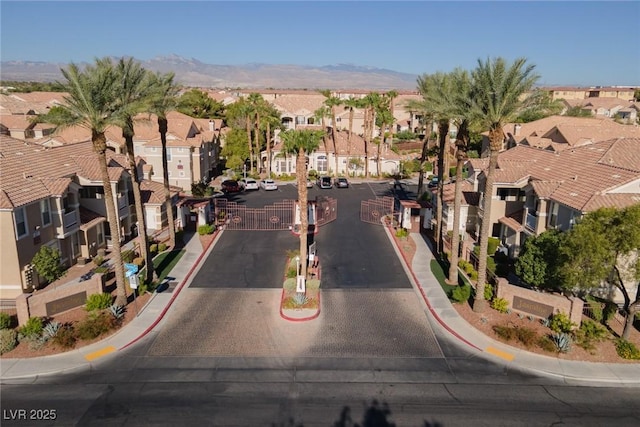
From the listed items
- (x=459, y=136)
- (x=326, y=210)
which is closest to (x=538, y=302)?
(x=459, y=136)

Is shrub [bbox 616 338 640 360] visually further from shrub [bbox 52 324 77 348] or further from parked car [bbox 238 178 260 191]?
parked car [bbox 238 178 260 191]

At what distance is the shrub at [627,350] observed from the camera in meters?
20.9

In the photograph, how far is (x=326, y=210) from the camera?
46281mm

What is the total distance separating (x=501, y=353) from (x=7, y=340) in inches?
899

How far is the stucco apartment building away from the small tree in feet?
2.55

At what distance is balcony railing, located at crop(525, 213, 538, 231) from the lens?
30378mm

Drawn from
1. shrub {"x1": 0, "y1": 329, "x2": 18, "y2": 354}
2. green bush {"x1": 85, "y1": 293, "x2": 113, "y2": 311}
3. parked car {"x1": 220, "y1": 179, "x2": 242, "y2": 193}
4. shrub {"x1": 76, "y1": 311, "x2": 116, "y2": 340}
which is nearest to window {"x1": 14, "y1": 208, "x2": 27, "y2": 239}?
green bush {"x1": 85, "y1": 293, "x2": 113, "y2": 311}

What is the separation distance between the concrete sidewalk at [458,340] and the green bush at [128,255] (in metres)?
5.25

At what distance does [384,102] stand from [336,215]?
27.7 m

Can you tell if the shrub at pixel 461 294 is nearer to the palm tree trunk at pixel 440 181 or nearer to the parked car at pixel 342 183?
the palm tree trunk at pixel 440 181

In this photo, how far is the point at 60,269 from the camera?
27.6 metres

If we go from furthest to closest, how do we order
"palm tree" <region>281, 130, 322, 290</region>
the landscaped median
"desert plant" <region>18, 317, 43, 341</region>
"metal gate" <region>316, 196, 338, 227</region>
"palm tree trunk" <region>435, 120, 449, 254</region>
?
"metal gate" <region>316, 196, 338, 227</region>
"palm tree trunk" <region>435, 120, 449, 254</region>
"palm tree" <region>281, 130, 322, 290</region>
the landscaped median
"desert plant" <region>18, 317, 43, 341</region>

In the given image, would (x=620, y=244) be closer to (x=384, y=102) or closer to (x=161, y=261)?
(x=161, y=261)

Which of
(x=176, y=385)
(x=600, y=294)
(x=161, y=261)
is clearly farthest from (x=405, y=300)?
(x=161, y=261)
